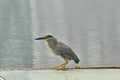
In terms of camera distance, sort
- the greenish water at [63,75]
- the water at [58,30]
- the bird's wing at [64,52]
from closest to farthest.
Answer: the greenish water at [63,75] < the bird's wing at [64,52] < the water at [58,30]

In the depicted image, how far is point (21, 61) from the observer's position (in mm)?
2084

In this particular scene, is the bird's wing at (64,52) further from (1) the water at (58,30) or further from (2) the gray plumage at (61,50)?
(1) the water at (58,30)

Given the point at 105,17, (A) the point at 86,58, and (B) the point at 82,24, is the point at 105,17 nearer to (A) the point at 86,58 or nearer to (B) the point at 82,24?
(B) the point at 82,24

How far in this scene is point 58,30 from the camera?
207 centimetres

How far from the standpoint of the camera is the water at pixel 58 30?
2066 millimetres

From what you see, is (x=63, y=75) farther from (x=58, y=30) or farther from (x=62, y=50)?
(x=58, y=30)

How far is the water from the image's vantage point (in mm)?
2066

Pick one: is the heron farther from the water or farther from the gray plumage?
the water

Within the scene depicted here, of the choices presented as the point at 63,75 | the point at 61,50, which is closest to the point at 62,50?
the point at 61,50

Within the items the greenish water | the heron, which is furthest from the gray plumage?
the greenish water

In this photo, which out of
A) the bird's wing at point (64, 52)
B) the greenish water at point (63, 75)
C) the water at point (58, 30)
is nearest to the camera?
the greenish water at point (63, 75)

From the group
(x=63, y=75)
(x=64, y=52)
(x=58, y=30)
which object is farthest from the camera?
(x=58, y=30)

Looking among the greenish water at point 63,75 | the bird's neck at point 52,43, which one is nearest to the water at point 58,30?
the bird's neck at point 52,43

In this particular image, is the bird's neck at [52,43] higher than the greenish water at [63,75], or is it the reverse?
the bird's neck at [52,43]
